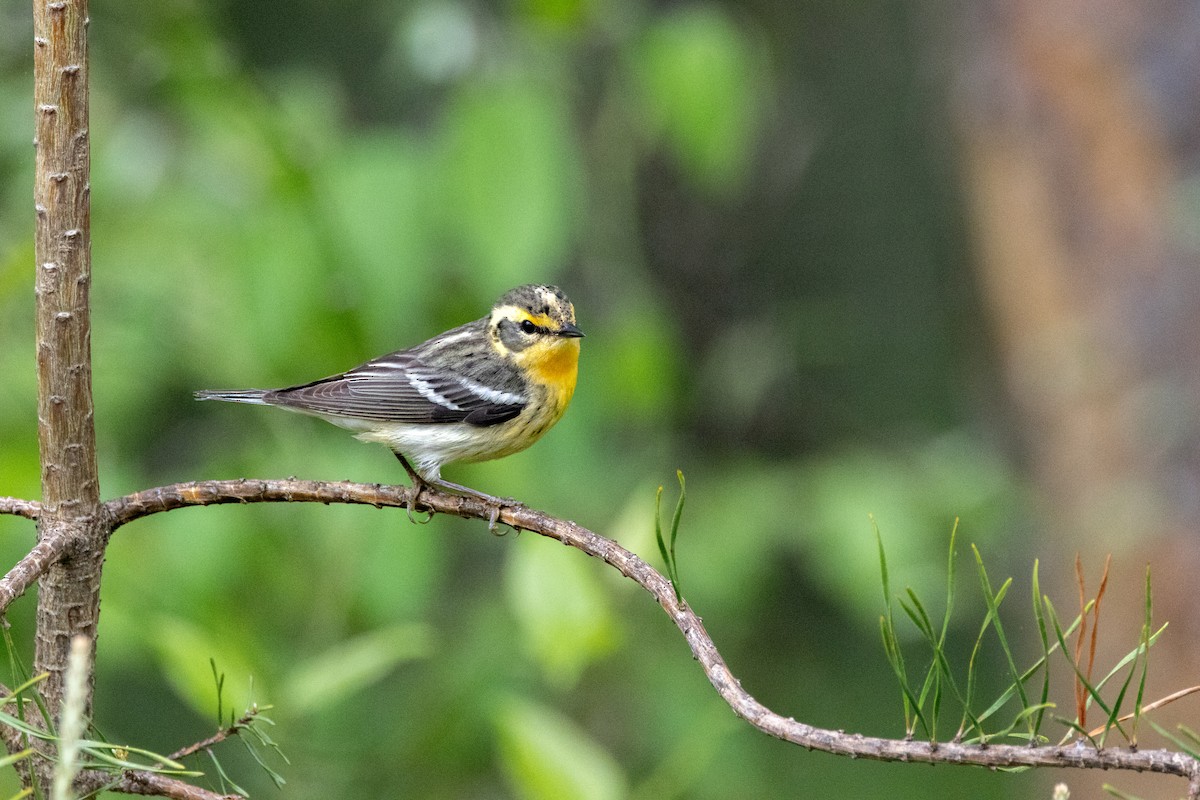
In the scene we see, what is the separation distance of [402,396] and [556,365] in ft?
1.74

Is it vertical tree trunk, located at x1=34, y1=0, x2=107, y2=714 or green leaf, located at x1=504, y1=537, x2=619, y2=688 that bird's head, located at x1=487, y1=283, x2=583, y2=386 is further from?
vertical tree trunk, located at x1=34, y1=0, x2=107, y2=714

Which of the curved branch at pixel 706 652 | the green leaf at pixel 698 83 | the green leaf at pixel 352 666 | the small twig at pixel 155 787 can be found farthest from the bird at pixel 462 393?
the small twig at pixel 155 787

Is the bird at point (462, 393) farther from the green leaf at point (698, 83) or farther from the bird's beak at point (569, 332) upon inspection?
the green leaf at point (698, 83)

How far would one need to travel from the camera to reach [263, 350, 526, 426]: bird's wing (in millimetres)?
3816

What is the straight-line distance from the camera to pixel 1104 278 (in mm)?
5426

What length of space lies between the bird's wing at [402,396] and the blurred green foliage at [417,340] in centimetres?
10

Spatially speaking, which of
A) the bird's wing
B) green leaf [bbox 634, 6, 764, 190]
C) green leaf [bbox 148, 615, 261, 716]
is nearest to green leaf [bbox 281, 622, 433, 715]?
green leaf [bbox 148, 615, 261, 716]

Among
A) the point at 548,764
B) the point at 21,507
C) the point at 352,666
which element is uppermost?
the point at 21,507

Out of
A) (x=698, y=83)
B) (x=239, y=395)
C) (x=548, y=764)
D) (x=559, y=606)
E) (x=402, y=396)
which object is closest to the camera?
(x=548, y=764)

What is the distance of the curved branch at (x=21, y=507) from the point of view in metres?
2.02

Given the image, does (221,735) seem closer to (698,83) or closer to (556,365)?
(556,365)

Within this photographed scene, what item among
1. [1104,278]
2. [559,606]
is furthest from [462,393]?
[1104,278]

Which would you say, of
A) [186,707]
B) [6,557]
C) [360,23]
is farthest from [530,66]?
[186,707]

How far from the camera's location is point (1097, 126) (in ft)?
17.6
